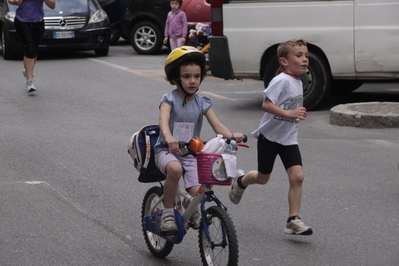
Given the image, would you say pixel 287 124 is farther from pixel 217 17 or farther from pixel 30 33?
pixel 30 33

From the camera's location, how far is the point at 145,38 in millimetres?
19922

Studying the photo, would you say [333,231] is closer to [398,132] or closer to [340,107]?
[398,132]

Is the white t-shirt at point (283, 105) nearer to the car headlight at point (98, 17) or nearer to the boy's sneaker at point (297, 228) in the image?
the boy's sneaker at point (297, 228)

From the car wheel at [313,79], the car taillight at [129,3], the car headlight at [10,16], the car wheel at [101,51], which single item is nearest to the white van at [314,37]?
the car wheel at [313,79]

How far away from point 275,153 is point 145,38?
13.9m

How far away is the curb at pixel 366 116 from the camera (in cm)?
1052

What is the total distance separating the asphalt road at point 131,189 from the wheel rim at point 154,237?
0.34 ft

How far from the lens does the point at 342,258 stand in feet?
18.6

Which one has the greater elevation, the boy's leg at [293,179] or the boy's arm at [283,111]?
the boy's arm at [283,111]

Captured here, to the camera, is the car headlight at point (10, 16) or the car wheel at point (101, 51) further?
the car wheel at point (101, 51)

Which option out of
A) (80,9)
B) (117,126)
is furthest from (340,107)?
(80,9)

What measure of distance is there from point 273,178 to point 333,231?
5.79 feet

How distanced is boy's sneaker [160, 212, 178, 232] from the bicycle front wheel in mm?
211

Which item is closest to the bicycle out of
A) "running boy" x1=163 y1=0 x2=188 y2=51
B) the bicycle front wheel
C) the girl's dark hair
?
the bicycle front wheel
